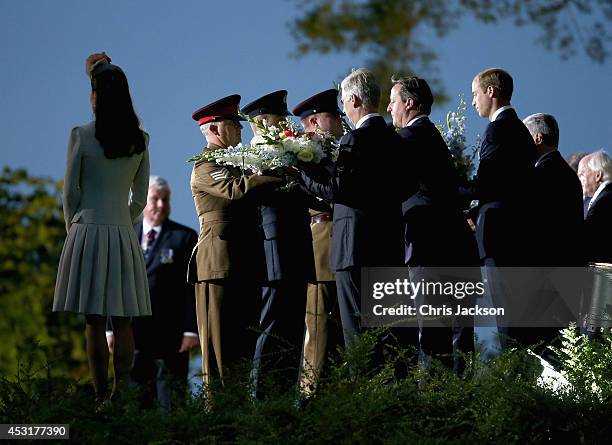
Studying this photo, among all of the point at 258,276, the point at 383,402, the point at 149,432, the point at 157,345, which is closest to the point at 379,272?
the point at 258,276

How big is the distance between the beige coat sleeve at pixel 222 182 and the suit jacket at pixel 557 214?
160 cm

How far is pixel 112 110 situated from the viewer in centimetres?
552

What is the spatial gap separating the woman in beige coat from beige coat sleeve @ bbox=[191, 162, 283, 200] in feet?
3.20

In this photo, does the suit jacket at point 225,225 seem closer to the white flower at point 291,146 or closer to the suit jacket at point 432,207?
the white flower at point 291,146

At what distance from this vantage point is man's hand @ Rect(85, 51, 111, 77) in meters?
5.60

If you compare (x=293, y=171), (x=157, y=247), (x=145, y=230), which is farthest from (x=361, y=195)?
(x=145, y=230)

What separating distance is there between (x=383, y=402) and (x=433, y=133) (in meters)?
2.20

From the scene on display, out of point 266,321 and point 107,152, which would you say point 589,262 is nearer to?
point 266,321

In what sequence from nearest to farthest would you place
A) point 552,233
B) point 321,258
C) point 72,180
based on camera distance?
point 72,180 → point 552,233 → point 321,258

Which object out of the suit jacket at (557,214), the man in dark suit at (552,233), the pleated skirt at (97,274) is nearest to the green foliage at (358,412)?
the pleated skirt at (97,274)

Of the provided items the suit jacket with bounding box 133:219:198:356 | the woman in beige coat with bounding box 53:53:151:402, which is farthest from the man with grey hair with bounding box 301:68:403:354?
the suit jacket with bounding box 133:219:198:356

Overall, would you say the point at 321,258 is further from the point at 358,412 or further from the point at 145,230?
the point at 358,412

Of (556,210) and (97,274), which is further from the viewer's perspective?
(556,210)

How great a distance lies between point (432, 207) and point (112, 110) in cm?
193
